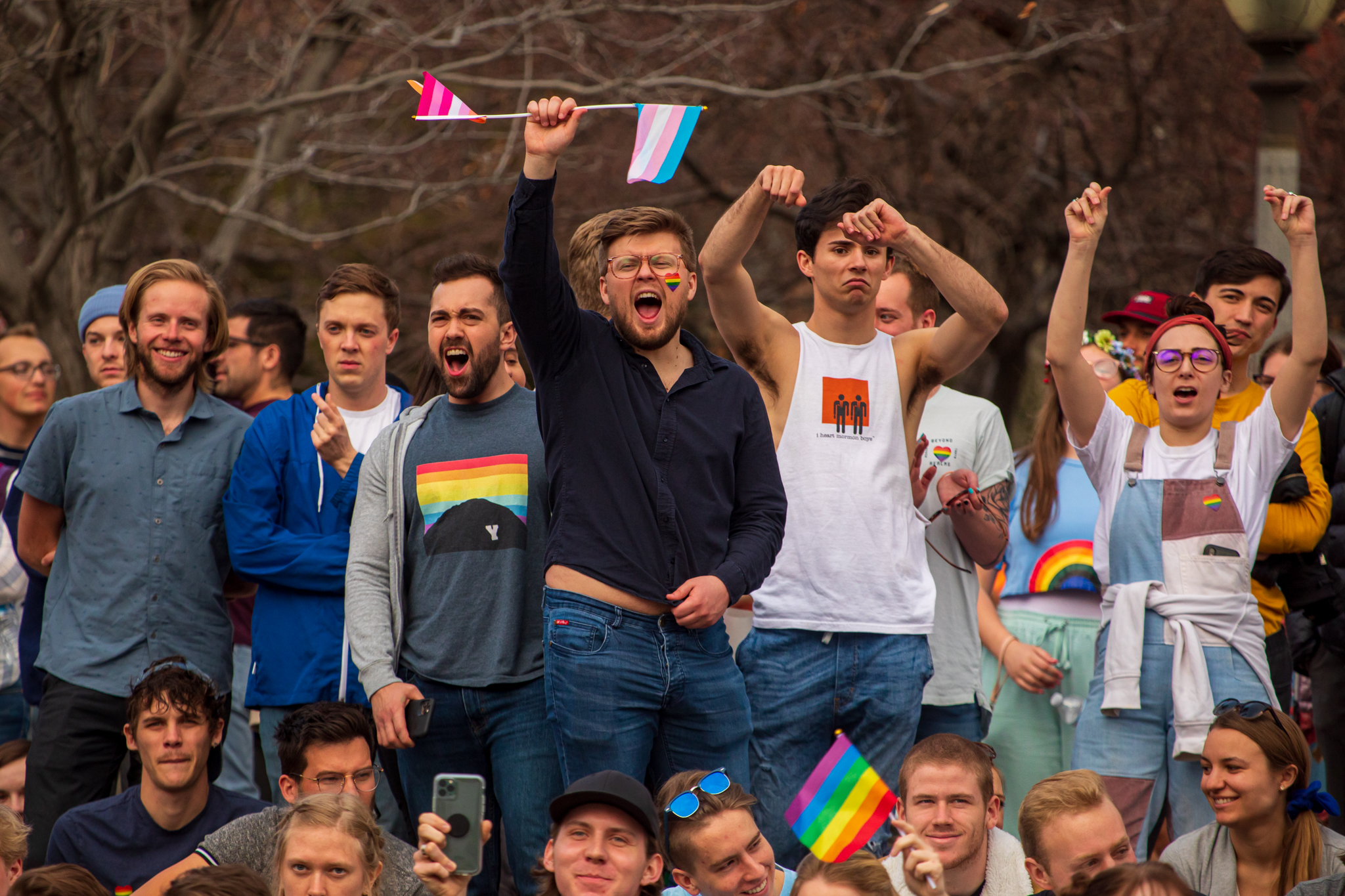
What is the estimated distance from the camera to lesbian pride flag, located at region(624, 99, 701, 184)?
3.99m

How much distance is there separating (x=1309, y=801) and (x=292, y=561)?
9.99 feet

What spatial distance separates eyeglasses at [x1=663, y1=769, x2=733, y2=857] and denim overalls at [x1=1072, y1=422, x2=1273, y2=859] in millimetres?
1364

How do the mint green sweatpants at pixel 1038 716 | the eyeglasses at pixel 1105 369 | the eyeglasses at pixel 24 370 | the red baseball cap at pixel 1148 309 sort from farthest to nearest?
the eyeglasses at pixel 24 370
the eyeglasses at pixel 1105 369
the red baseball cap at pixel 1148 309
the mint green sweatpants at pixel 1038 716

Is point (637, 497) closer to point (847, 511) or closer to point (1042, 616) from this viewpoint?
point (847, 511)

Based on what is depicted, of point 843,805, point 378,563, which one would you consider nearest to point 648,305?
point 378,563

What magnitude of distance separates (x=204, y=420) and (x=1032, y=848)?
287 cm

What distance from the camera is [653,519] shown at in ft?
12.6

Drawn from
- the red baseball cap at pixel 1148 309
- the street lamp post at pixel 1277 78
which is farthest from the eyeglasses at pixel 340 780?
the street lamp post at pixel 1277 78

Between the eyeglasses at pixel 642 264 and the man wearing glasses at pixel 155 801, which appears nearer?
the eyeglasses at pixel 642 264

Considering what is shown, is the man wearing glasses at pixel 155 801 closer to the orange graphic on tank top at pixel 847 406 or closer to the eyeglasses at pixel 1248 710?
the orange graphic on tank top at pixel 847 406

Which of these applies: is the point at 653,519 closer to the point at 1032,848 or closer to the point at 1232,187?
the point at 1032,848

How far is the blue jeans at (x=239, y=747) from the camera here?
6.20m

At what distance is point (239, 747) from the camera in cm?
626

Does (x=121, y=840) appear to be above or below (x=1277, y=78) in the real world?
below
